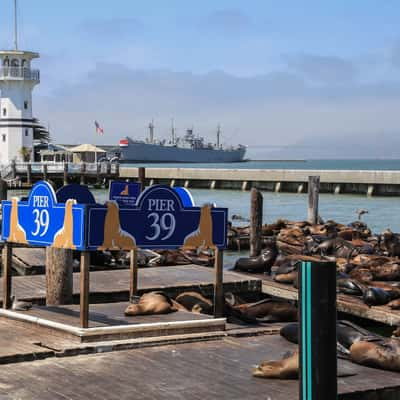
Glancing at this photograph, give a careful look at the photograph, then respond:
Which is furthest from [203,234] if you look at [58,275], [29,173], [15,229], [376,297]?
[29,173]

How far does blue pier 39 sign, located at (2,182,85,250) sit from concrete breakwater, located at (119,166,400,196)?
125 feet

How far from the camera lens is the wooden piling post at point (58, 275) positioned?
9.55 meters

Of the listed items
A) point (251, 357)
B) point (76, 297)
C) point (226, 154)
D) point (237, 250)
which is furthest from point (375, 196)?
point (226, 154)

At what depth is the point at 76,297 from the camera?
417 inches

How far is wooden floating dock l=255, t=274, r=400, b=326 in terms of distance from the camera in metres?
10.4

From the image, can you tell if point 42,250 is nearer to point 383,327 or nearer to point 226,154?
point 383,327

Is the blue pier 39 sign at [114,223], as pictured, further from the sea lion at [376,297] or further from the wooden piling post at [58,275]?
the sea lion at [376,297]

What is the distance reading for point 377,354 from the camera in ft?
22.3

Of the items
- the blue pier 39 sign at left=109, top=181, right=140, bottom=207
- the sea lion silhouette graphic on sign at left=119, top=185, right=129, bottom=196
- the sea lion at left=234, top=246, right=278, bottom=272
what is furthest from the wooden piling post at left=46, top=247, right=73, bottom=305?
the sea lion at left=234, top=246, right=278, bottom=272

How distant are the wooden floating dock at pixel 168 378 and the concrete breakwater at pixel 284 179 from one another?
39.2 metres

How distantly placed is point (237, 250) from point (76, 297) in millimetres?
11517

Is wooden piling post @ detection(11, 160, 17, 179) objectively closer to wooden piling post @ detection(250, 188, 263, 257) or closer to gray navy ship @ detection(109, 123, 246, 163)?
wooden piling post @ detection(250, 188, 263, 257)

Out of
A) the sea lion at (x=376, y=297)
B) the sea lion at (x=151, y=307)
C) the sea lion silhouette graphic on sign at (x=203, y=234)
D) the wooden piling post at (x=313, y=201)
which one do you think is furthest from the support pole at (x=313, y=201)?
the sea lion silhouette graphic on sign at (x=203, y=234)

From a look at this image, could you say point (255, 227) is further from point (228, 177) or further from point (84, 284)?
point (228, 177)
